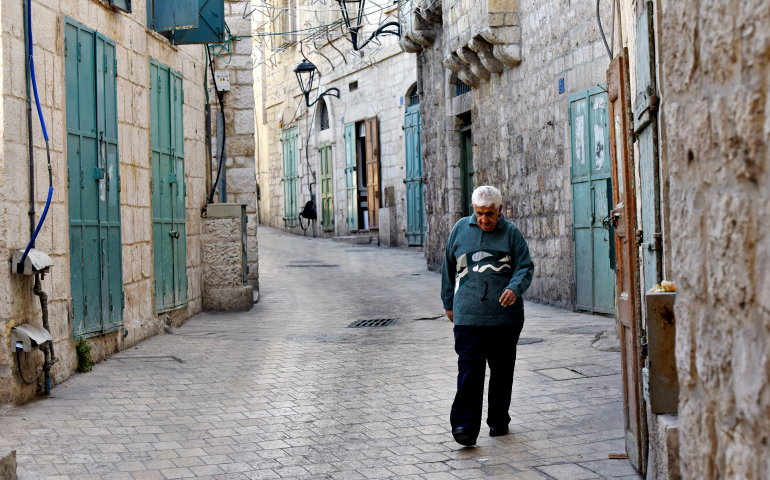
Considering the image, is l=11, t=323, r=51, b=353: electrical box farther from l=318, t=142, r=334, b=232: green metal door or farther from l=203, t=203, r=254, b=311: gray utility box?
l=318, t=142, r=334, b=232: green metal door

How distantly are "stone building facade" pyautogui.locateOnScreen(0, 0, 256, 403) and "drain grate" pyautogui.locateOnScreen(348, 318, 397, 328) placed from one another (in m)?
2.06

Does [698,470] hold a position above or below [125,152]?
below

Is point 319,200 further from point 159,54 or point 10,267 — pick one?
point 10,267

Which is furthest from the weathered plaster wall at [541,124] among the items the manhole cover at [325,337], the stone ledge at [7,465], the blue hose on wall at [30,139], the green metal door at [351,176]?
the green metal door at [351,176]

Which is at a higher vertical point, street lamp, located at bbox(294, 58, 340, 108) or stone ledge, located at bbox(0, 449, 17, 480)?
street lamp, located at bbox(294, 58, 340, 108)

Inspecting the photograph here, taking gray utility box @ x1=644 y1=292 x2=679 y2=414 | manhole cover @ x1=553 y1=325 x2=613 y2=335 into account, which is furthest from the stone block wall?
gray utility box @ x1=644 y1=292 x2=679 y2=414

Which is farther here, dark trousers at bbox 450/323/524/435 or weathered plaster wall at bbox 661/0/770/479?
dark trousers at bbox 450/323/524/435

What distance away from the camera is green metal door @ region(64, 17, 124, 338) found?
7.11 metres

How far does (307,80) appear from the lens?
26.3m

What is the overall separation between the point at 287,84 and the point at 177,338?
19.9 m

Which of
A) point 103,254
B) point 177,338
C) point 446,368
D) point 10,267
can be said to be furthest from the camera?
point 177,338

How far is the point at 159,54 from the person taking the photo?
31.9 ft

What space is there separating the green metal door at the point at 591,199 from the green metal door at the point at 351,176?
13731 millimetres

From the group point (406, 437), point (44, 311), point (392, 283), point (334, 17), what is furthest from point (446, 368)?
point (334, 17)
